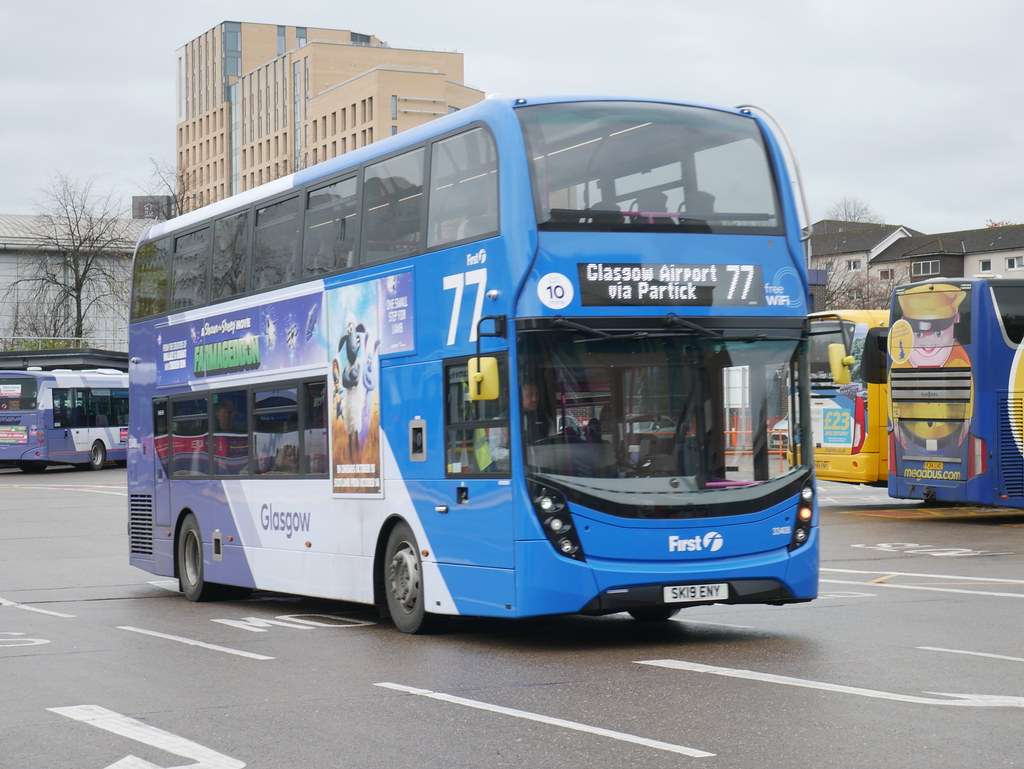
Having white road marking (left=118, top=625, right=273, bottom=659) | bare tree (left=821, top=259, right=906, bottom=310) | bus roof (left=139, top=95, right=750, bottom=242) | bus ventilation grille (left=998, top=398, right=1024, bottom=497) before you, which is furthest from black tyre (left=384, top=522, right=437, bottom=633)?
bare tree (left=821, top=259, right=906, bottom=310)

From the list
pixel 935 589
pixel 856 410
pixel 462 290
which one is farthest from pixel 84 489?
pixel 462 290

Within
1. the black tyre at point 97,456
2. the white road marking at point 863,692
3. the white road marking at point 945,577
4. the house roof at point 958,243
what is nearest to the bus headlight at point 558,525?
the white road marking at point 863,692

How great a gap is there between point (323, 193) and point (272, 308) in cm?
148

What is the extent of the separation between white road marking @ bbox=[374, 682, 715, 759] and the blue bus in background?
149 feet

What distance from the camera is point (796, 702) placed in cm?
844

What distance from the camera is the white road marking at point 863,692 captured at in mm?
8297

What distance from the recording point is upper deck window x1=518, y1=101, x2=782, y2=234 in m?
11.4

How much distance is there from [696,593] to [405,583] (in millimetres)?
2645

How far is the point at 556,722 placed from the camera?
315 inches

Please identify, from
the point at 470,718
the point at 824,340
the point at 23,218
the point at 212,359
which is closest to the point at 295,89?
the point at 23,218

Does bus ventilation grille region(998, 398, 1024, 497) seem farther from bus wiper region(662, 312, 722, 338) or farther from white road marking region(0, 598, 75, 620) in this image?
white road marking region(0, 598, 75, 620)

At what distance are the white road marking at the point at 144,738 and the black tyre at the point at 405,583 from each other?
369 centimetres

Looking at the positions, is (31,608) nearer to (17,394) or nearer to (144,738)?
(144,738)

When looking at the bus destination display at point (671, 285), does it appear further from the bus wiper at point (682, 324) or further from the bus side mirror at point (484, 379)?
the bus side mirror at point (484, 379)
